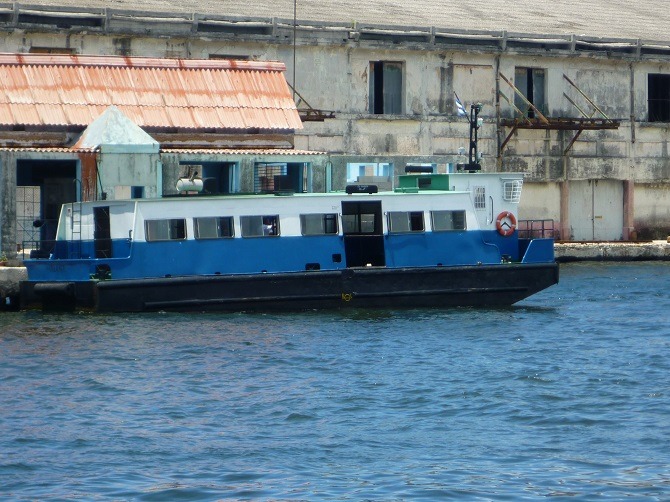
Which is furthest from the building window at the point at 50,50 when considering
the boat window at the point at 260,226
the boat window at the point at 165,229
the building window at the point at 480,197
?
the building window at the point at 480,197

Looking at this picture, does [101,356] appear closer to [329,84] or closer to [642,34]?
[329,84]

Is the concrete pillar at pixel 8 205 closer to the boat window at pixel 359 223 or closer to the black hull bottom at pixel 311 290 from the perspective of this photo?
the black hull bottom at pixel 311 290

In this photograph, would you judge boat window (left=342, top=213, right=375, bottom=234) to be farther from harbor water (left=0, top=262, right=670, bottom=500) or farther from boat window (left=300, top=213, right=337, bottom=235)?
harbor water (left=0, top=262, right=670, bottom=500)

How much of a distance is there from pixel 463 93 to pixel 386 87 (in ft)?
8.44

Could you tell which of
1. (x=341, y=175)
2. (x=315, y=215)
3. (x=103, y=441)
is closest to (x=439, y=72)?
(x=341, y=175)

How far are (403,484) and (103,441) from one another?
4002mm

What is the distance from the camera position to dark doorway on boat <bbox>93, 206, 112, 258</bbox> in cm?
2939

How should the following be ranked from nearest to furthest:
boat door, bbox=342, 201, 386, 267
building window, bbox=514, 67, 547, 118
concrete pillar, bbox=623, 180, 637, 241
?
1. boat door, bbox=342, 201, 386, 267
2. building window, bbox=514, 67, 547, 118
3. concrete pillar, bbox=623, 180, 637, 241

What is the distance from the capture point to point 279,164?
36.0 metres

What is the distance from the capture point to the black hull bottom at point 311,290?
94.3ft

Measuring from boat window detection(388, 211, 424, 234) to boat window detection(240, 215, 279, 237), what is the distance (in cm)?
238

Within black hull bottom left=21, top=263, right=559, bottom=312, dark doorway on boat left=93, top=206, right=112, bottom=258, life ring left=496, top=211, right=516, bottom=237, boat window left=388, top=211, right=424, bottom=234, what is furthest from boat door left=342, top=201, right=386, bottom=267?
dark doorway on boat left=93, top=206, right=112, bottom=258

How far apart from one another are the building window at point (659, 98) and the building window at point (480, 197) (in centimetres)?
2011

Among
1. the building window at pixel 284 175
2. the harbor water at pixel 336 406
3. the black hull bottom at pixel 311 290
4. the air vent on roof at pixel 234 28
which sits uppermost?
the air vent on roof at pixel 234 28
